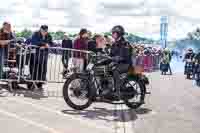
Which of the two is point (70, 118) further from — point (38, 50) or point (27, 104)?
point (38, 50)

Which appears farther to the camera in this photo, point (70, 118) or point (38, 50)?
point (38, 50)

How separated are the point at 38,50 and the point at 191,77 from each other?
Result: 41.0 ft

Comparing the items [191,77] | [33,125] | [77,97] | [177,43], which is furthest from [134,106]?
[177,43]

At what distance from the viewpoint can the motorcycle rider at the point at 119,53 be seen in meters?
9.87

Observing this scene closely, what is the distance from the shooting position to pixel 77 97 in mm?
9672

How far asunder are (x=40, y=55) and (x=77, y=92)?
10.3 feet

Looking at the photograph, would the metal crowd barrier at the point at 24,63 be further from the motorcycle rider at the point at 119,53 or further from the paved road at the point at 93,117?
the motorcycle rider at the point at 119,53

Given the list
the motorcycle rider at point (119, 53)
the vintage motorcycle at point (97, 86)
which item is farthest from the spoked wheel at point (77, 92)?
the motorcycle rider at point (119, 53)

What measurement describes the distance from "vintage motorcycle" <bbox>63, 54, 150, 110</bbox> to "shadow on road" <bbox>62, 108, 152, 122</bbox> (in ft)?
0.65

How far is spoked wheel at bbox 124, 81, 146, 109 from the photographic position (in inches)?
403

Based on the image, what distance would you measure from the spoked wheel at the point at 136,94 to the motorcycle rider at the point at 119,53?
0.36 m

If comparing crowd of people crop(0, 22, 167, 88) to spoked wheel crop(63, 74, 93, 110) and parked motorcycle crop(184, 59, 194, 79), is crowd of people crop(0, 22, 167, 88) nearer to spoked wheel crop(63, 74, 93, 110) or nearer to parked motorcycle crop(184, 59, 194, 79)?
spoked wheel crop(63, 74, 93, 110)

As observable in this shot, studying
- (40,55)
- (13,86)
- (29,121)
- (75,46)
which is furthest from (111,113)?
(75,46)

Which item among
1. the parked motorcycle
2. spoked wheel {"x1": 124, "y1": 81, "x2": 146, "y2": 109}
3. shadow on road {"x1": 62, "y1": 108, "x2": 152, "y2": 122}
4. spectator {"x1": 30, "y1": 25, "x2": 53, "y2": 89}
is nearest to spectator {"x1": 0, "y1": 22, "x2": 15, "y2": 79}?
spectator {"x1": 30, "y1": 25, "x2": 53, "y2": 89}
